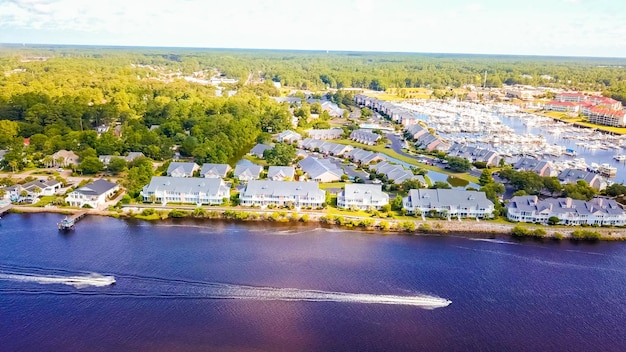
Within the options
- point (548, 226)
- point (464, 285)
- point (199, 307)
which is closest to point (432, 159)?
point (548, 226)

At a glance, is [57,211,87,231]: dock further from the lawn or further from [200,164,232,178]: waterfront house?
the lawn

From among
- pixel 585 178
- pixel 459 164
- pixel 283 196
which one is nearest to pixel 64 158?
pixel 283 196

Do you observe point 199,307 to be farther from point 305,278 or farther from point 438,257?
point 438,257

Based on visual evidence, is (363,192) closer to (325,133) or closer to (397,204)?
(397,204)

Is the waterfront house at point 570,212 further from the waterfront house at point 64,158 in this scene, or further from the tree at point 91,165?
the waterfront house at point 64,158

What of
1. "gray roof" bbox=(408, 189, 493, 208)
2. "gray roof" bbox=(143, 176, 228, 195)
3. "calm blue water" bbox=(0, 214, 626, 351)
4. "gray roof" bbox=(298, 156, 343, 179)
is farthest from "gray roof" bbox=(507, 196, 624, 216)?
"gray roof" bbox=(143, 176, 228, 195)

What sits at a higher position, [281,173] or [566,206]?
[281,173]

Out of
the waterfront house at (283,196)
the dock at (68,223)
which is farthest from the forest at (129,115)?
the dock at (68,223)
